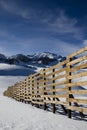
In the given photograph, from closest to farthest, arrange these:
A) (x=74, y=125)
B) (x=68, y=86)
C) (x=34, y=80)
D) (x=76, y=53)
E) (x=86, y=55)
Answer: (x=74, y=125), (x=86, y=55), (x=76, y=53), (x=68, y=86), (x=34, y=80)

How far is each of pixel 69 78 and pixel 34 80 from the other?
8.01m

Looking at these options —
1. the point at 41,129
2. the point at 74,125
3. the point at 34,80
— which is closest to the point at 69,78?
the point at 74,125

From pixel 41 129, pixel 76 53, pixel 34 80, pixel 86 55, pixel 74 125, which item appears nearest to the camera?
pixel 41 129

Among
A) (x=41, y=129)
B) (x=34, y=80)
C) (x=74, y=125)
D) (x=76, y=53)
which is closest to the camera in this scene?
(x=41, y=129)

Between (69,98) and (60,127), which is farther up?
(69,98)

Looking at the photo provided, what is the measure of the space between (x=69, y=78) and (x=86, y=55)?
5.48 ft

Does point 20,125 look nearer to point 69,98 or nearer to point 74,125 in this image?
point 74,125

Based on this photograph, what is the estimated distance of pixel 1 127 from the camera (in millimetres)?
7223

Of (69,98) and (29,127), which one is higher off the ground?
(69,98)

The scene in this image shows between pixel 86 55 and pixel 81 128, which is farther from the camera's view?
pixel 86 55

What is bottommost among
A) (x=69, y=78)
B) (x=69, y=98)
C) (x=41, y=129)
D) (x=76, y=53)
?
(x=41, y=129)

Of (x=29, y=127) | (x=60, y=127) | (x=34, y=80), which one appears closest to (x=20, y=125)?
(x=29, y=127)

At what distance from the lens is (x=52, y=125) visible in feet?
24.8

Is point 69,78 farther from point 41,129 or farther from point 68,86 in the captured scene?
point 41,129
